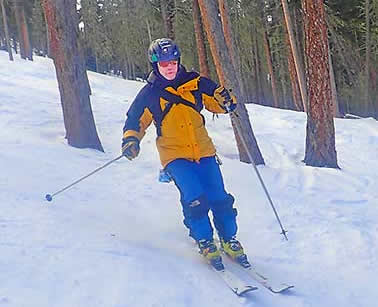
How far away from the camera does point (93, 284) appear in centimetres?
361

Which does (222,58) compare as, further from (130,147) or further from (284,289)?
(284,289)

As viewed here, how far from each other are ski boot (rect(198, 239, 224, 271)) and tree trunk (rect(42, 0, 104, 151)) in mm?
4570

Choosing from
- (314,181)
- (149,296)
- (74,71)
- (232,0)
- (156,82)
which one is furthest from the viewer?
(232,0)

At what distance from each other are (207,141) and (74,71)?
438cm

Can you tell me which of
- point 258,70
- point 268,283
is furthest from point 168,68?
point 258,70

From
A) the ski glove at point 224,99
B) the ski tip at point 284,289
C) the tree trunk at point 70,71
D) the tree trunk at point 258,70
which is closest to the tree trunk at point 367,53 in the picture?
the tree trunk at point 258,70

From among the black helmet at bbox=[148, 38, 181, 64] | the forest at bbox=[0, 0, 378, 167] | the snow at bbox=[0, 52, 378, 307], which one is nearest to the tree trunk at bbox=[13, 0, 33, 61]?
the forest at bbox=[0, 0, 378, 167]

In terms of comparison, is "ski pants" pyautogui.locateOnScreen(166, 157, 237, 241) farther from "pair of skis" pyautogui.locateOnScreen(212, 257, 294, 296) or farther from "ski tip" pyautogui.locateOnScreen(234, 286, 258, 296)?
"ski tip" pyautogui.locateOnScreen(234, 286, 258, 296)

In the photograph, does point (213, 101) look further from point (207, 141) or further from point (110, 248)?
point (110, 248)

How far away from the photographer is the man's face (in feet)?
15.1

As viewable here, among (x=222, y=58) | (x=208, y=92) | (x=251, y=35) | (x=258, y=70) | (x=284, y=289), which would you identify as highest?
(x=251, y=35)

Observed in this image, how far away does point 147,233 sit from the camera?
507 cm

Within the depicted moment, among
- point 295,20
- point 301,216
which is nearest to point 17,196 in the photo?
point 301,216

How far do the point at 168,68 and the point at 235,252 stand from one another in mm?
1773
